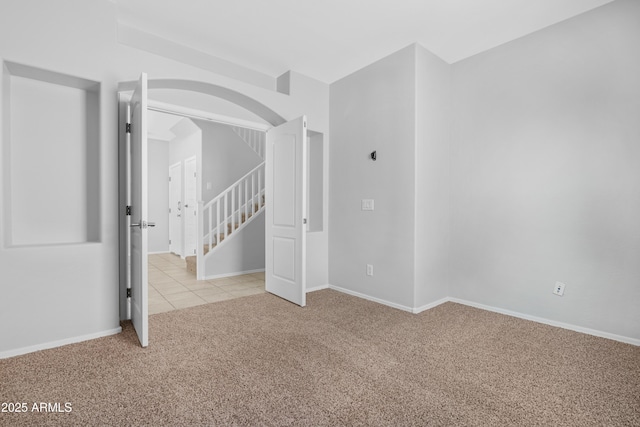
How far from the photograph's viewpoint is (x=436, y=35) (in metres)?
3.08

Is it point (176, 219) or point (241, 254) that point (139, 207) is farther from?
point (176, 219)

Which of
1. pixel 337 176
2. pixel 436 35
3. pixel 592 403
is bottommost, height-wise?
pixel 592 403

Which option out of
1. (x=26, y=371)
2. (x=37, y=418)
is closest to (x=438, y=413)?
(x=37, y=418)

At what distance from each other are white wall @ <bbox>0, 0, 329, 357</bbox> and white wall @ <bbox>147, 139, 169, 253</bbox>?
5.08m

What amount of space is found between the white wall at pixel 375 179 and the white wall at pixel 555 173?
0.74 m

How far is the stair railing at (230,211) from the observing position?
5.04 m

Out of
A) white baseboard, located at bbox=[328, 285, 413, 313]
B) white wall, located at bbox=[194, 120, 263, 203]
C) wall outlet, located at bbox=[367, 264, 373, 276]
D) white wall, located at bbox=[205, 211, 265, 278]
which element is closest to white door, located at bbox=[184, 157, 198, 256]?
white wall, located at bbox=[194, 120, 263, 203]

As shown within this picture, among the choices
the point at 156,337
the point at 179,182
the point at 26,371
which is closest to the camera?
the point at 26,371

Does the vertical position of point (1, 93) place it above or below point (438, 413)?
above

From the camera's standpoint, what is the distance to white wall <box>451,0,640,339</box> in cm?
254

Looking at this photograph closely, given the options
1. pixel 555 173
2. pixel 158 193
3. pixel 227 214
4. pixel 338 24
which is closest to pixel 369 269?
pixel 555 173

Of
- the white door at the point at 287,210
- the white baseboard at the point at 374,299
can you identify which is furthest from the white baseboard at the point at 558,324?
the white door at the point at 287,210

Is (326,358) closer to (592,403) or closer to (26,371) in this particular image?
(592,403)

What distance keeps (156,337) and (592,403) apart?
2.98 meters
